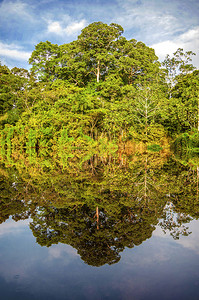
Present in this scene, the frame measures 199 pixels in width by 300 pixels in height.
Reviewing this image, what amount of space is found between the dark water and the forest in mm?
14486

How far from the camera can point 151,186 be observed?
15.2 feet

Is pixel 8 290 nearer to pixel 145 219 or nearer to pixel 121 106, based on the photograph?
pixel 145 219

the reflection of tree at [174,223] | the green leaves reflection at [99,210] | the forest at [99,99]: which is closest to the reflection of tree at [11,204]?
the green leaves reflection at [99,210]

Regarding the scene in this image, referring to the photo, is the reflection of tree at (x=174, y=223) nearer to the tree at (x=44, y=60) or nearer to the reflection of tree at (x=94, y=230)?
the reflection of tree at (x=94, y=230)

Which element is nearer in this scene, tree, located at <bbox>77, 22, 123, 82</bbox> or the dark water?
the dark water

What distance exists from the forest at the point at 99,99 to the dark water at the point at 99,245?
14486 mm

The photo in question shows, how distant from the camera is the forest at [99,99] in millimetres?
18672

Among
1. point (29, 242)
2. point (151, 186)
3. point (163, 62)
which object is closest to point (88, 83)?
point (163, 62)

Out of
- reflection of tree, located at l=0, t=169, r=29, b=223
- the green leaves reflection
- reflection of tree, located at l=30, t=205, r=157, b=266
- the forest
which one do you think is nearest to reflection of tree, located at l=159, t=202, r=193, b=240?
the green leaves reflection

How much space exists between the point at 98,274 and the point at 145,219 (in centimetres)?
124

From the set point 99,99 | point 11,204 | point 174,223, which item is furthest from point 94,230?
point 99,99

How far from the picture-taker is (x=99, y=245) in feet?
7.01

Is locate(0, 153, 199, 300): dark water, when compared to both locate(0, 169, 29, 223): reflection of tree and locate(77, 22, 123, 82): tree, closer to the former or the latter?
locate(0, 169, 29, 223): reflection of tree

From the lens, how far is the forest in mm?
18672
